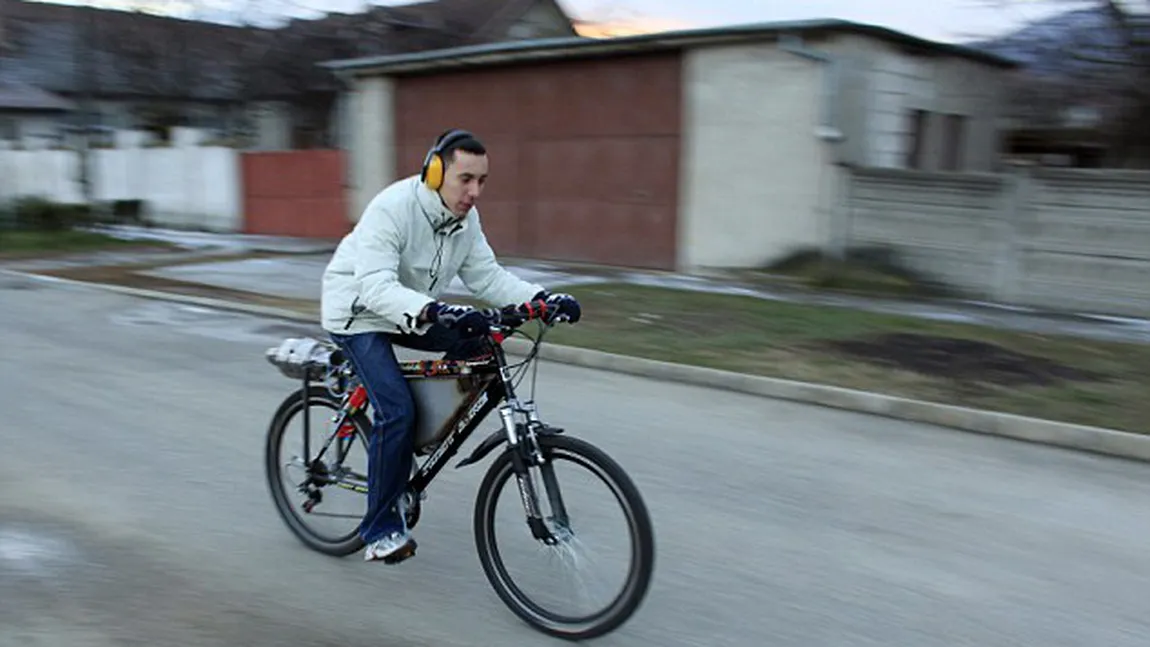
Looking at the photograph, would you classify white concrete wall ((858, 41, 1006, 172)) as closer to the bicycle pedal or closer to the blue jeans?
the blue jeans

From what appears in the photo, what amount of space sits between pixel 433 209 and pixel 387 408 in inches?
31.3

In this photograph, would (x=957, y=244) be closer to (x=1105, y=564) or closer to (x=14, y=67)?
(x=1105, y=564)

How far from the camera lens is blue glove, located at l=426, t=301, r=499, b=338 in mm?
3445

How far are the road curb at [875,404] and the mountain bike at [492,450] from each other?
13.0 feet

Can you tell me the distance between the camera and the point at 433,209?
12.7ft

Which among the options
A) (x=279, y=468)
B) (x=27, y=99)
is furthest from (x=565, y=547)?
(x=27, y=99)

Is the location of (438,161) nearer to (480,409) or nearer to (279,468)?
(480,409)

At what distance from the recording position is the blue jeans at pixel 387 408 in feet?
12.8

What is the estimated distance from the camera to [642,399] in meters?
7.65

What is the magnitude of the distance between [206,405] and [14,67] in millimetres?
44306

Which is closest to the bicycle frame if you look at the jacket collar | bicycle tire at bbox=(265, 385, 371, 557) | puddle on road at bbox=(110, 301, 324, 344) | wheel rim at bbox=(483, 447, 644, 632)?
wheel rim at bbox=(483, 447, 644, 632)

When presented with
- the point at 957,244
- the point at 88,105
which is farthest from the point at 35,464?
the point at 88,105

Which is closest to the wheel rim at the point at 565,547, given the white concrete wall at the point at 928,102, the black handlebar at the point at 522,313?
the black handlebar at the point at 522,313

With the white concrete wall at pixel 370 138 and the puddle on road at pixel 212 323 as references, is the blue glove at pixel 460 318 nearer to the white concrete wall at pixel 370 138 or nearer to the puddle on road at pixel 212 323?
the puddle on road at pixel 212 323
